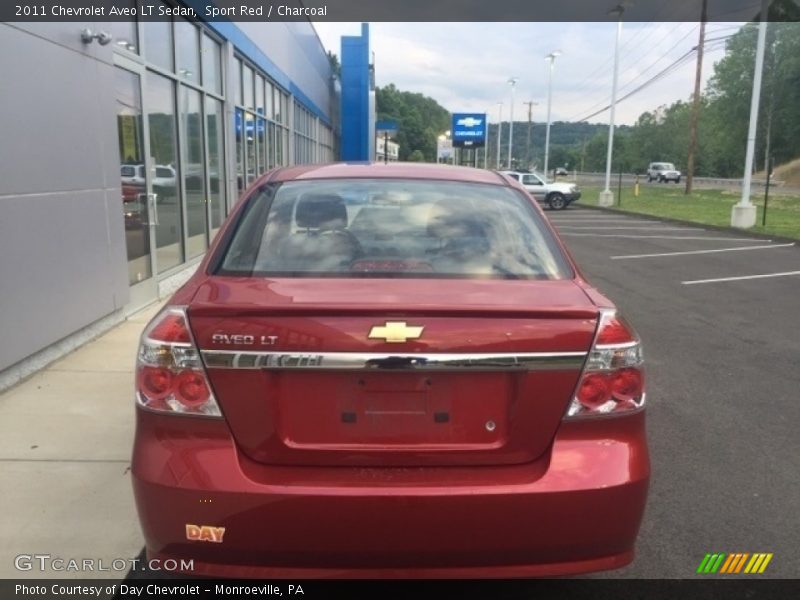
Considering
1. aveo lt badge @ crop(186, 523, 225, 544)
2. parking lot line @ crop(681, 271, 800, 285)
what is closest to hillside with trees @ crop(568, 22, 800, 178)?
parking lot line @ crop(681, 271, 800, 285)

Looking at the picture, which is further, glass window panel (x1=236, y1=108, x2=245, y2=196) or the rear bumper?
glass window panel (x1=236, y1=108, x2=245, y2=196)

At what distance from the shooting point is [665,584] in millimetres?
2963

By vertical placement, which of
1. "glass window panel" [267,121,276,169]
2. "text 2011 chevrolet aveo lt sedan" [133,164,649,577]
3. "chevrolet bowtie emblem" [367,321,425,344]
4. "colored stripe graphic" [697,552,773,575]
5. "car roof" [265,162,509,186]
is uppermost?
"glass window panel" [267,121,276,169]

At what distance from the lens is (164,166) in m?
8.82

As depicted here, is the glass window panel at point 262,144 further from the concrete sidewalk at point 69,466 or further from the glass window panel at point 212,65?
the concrete sidewalk at point 69,466

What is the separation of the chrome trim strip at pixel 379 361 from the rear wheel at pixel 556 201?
3107cm

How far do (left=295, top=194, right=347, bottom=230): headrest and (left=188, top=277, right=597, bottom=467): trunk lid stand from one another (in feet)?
2.52

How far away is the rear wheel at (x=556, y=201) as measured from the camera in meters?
32.2

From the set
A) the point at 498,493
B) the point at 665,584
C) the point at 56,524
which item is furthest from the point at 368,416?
the point at 56,524

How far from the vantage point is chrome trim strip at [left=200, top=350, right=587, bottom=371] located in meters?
2.22

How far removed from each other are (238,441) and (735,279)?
421 inches

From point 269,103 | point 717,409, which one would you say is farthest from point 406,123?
point 717,409

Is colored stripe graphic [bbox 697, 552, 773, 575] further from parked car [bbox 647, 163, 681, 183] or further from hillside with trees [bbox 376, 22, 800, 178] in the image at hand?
parked car [bbox 647, 163, 681, 183]

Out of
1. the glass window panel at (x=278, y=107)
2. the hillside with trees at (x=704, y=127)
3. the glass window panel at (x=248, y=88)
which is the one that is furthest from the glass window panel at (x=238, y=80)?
the hillside with trees at (x=704, y=127)
